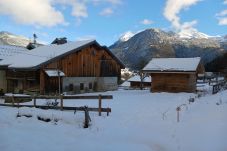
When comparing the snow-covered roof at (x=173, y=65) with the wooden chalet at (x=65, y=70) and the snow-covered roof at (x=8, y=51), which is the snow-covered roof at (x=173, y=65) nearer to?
the wooden chalet at (x=65, y=70)

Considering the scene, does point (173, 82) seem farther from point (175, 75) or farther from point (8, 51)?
point (8, 51)

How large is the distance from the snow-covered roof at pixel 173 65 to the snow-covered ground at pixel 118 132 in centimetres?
1718

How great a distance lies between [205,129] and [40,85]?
22.4 metres

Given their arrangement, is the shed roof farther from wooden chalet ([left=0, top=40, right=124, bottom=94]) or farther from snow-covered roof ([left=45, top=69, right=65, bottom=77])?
snow-covered roof ([left=45, top=69, right=65, bottom=77])

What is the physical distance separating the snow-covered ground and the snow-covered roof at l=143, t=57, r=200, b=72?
17.2 m

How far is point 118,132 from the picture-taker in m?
13.6

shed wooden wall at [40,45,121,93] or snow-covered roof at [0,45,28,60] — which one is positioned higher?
snow-covered roof at [0,45,28,60]

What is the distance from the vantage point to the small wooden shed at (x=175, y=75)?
3522 centimetres

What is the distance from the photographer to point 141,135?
13.1 meters

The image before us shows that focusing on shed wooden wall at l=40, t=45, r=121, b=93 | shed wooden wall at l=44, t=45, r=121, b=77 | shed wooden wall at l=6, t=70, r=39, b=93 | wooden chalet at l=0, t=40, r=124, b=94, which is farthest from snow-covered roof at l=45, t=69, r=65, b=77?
shed wooden wall at l=6, t=70, r=39, b=93

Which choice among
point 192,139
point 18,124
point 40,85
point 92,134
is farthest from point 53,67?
point 192,139

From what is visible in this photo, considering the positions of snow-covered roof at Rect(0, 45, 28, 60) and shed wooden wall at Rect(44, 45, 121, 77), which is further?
snow-covered roof at Rect(0, 45, 28, 60)

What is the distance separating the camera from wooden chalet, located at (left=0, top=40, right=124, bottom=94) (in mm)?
32875

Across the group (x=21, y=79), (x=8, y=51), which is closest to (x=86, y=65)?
(x=21, y=79)
